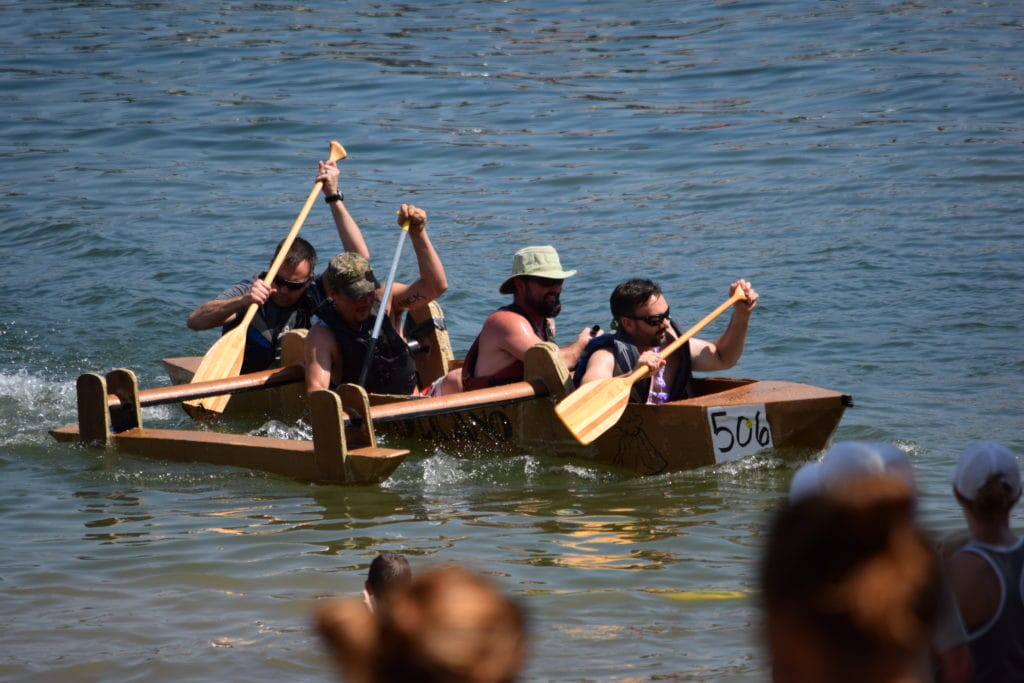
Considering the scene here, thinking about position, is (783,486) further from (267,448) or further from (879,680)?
(879,680)

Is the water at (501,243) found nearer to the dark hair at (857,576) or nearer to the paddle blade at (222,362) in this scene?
the dark hair at (857,576)

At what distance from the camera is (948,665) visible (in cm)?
279

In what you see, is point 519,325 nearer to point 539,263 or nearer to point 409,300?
point 539,263

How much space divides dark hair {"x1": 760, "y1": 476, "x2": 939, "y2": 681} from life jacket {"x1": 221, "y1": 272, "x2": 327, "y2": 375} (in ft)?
27.1

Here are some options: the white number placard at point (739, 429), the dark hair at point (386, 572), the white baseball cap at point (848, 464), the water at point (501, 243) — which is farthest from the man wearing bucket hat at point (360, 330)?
the white baseball cap at point (848, 464)

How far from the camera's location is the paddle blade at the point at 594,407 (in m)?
7.04

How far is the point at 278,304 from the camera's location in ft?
31.7

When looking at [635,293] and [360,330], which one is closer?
[635,293]

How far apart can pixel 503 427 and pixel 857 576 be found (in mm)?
6338

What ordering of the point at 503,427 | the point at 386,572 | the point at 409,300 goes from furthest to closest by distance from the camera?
the point at 409,300 < the point at 503,427 < the point at 386,572

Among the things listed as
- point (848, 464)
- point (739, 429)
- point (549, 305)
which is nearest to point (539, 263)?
point (549, 305)

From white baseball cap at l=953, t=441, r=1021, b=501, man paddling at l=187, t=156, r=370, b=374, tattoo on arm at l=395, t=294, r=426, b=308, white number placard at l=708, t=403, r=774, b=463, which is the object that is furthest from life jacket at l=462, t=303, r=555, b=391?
white baseball cap at l=953, t=441, r=1021, b=501

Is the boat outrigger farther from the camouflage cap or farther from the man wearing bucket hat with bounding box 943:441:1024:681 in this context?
the man wearing bucket hat with bounding box 943:441:1024:681

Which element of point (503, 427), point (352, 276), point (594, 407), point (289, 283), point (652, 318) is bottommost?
point (503, 427)
